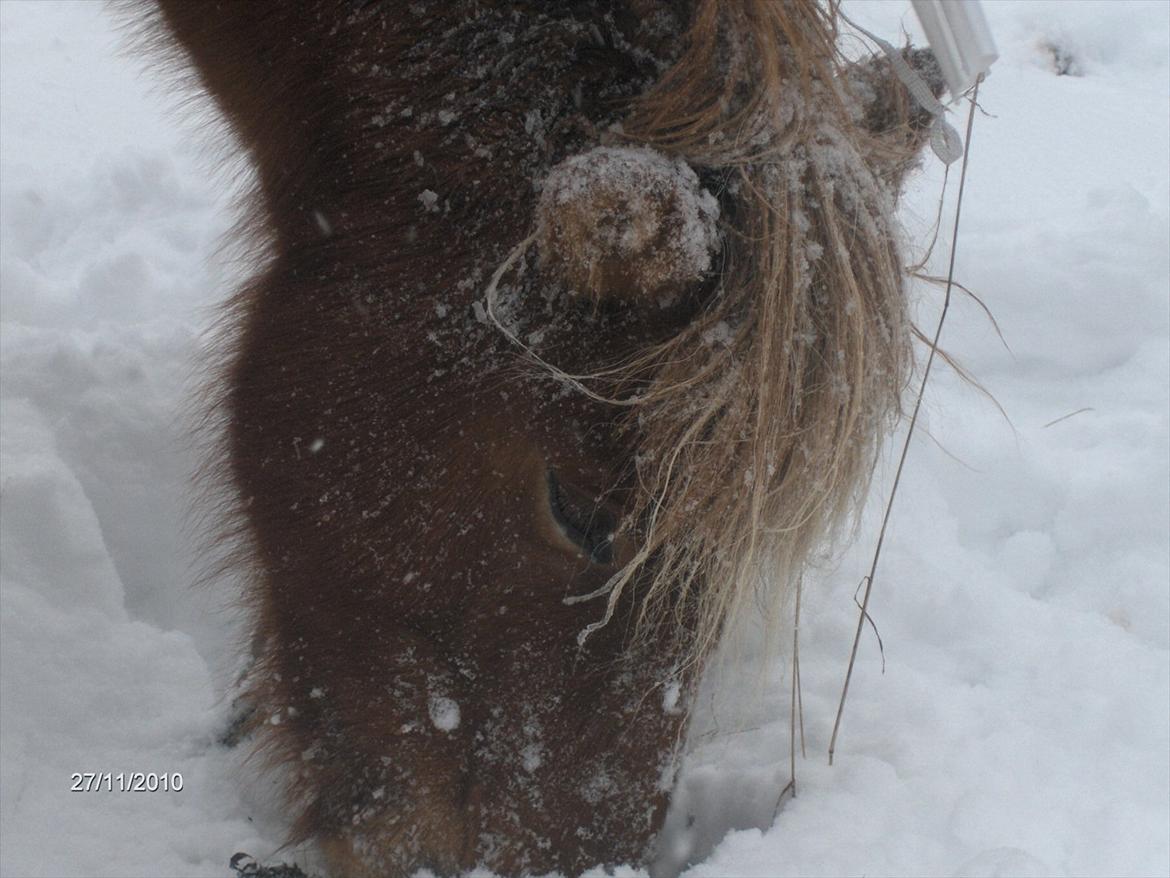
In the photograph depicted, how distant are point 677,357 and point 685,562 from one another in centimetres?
29

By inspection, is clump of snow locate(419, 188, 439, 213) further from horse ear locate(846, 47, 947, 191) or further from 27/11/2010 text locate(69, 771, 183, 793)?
27/11/2010 text locate(69, 771, 183, 793)

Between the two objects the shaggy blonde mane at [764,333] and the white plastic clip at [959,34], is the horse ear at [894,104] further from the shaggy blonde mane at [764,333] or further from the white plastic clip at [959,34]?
the white plastic clip at [959,34]

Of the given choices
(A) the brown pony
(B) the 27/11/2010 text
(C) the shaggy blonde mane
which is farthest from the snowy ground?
(C) the shaggy blonde mane

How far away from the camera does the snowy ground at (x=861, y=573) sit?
167cm

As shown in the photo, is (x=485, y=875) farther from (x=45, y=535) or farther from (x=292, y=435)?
(x=45, y=535)

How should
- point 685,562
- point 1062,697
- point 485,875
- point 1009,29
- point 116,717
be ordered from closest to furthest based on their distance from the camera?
1. point 685,562
2. point 485,875
3. point 116,717
4. point 1062,697
5. point 1009,29

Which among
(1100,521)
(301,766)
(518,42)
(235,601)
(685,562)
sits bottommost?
(1100,521)

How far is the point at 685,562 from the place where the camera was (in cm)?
133

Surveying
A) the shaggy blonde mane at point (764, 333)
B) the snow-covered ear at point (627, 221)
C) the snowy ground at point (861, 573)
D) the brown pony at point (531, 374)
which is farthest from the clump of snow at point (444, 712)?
the snow-covered ear at point (627, 221)

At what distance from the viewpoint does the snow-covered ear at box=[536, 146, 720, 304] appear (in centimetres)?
110

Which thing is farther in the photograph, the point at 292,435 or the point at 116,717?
the point at 116,717

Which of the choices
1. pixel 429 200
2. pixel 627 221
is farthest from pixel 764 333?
pixel 429 200

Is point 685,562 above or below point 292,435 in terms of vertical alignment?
below

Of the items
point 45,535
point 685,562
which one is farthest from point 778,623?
point 45,535
